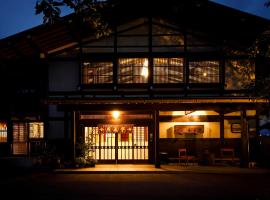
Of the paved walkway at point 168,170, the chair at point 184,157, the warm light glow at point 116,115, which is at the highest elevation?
the warm light glow at point 116,115

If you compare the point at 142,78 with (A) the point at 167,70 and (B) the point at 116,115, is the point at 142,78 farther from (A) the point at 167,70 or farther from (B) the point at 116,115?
(B) the point at 116,115

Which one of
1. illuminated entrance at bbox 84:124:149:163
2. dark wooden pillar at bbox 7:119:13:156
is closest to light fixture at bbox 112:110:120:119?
illuminated entrance at bbox 84:124:149:163

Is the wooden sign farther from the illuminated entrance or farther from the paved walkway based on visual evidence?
the paved walkway

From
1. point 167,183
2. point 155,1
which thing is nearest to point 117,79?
point 155,1

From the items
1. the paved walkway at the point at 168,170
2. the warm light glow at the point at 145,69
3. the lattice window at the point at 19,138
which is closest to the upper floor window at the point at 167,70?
the warm light glow at the point at 145,69

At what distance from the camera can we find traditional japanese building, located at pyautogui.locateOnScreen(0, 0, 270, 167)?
2192cm

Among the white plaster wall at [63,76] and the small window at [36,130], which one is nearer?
the white plaster wall at [63,76]

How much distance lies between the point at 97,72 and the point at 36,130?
4.78m

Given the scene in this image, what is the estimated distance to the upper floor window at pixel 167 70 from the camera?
2270cm

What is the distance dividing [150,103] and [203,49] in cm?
428

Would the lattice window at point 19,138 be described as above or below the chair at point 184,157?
above

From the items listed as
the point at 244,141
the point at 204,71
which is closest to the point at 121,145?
the point at 204,71

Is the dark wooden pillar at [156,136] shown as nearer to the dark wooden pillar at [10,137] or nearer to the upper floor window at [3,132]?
the dark wooden pillar at [10,137]

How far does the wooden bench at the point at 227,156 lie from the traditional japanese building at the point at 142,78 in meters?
0.44
